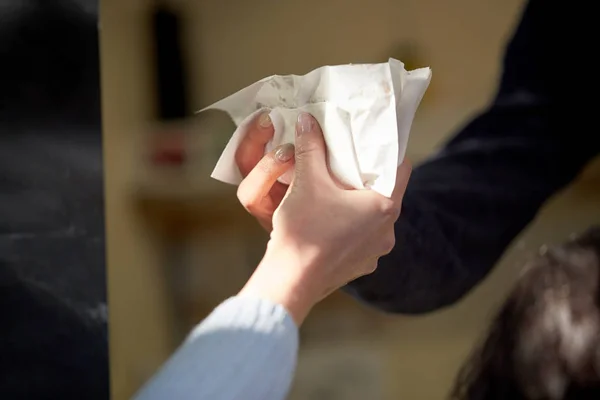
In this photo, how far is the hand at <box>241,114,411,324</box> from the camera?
447 mm

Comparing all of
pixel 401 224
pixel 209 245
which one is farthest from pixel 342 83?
pixel 209 245

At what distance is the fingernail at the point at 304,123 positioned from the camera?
50cm

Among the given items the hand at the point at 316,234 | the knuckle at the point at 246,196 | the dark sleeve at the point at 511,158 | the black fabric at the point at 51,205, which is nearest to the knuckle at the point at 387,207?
the hand at the point at 316,234

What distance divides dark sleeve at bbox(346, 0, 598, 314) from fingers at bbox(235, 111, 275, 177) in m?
0.31

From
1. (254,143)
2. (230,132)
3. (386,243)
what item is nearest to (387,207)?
(386,243)

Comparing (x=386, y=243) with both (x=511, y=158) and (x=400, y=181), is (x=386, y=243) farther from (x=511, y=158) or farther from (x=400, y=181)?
(x=511, y=158)

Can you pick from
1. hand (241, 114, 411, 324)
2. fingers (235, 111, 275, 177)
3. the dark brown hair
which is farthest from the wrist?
the dark brown hair

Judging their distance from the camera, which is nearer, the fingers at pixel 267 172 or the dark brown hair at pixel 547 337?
the fingers at pixel 267 172

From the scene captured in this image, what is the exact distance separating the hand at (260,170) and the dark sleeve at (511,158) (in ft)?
1.03

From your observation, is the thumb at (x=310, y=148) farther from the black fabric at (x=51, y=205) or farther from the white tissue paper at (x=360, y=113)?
the black fabric at (x=51, y=205)

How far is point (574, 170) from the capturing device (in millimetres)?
898

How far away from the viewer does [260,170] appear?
52cm

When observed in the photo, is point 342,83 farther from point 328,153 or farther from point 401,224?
point 401,224

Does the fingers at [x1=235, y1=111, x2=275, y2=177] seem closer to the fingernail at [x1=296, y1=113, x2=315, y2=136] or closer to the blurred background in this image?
the fingernail at [x1=296, y1=113, x2=315, y2=136]
